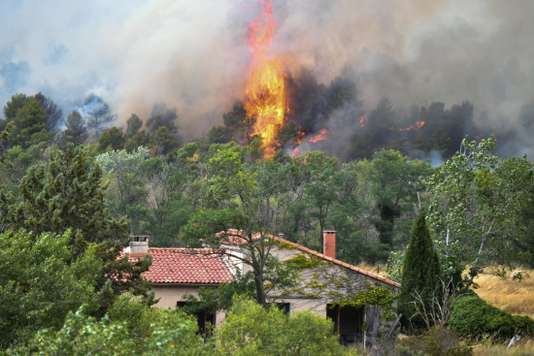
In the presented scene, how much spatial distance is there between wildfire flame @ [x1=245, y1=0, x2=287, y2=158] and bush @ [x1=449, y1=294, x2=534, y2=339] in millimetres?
87924

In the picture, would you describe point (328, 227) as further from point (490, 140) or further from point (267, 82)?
point (267, 82)

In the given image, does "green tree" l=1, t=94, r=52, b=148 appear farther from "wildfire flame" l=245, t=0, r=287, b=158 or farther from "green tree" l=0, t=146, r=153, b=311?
"green tree" l=0, t=146, r=153, b=311

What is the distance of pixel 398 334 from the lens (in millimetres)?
31344

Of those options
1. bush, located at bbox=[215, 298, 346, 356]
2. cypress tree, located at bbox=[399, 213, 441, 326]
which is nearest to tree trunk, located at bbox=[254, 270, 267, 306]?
cypress tree, located at bbox=[399, 213, 441, 326]

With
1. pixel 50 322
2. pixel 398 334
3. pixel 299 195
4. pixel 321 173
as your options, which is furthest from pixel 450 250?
pixel 321 173

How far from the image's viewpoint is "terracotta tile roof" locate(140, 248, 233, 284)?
33469 mm

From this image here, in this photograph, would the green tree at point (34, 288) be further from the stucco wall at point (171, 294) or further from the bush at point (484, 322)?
the stucco wall at point (171, 294)

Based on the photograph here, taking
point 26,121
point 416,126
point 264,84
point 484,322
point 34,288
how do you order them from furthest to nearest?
point 264,84 → point 416,126 → point 26,121 → point 484,322 → point 34,288

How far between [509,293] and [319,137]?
7932 centimetres

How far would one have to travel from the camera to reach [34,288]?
50.5ft

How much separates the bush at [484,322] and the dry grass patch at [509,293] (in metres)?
6.78

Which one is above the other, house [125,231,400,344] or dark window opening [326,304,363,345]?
house [125,231,400,344]

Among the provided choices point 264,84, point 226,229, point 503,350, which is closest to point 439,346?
point 503,350

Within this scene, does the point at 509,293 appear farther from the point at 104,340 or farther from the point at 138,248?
the point at 104,340
